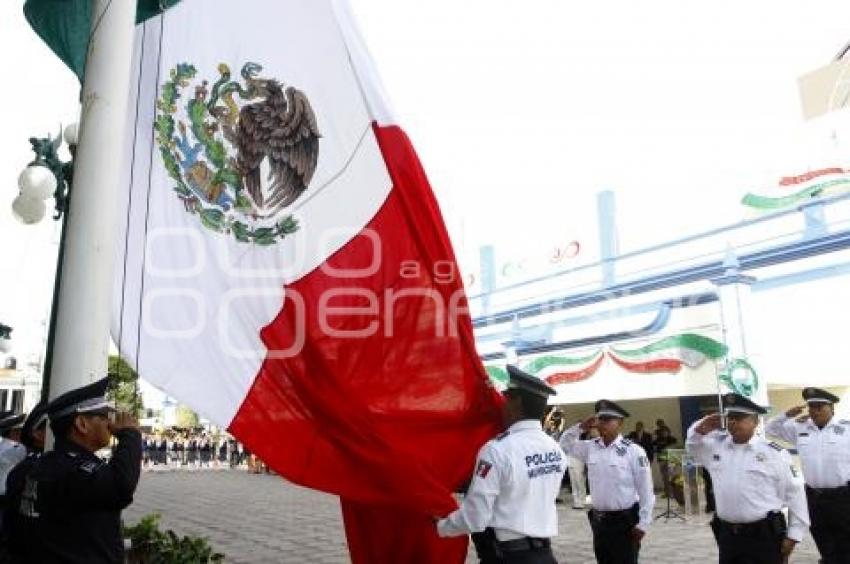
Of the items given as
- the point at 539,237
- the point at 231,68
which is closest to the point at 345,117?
the point at 231,68

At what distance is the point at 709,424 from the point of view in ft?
18.3

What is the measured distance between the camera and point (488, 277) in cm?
2158

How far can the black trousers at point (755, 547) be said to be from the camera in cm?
470

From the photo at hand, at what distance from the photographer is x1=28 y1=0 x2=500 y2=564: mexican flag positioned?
11.8ft

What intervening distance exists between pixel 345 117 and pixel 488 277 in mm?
17443

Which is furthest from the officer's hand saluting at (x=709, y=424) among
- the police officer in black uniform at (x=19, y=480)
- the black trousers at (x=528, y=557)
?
the police officer in black uniform at (x=19, y=480)

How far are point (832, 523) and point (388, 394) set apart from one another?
5.00 m

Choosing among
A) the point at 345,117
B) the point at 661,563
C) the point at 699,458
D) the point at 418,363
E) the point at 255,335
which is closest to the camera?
the point at 255,335

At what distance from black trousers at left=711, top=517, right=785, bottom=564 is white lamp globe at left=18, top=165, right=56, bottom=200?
18.8ft

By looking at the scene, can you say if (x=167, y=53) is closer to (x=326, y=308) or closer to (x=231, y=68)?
(x=231, y=68)

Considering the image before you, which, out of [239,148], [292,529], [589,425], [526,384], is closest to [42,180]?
[239,148]

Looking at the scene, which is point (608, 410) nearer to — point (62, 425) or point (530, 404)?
point (530, 404)

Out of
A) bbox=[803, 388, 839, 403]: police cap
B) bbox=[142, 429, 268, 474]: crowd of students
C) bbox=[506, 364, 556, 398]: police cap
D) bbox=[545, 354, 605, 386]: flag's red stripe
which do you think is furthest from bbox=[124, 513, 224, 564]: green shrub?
bbox=[142, 429, 268, 474]: crowd of students

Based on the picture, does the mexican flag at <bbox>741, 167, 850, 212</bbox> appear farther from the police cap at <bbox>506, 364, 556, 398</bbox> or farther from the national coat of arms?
the national coat of arms
